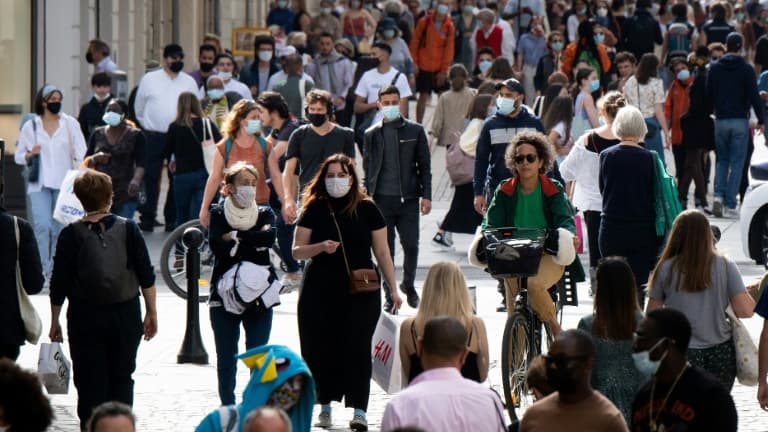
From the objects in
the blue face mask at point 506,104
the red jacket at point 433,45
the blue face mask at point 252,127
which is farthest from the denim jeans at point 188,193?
the red jacket at point 433,45

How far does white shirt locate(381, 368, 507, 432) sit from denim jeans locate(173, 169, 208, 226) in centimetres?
1223

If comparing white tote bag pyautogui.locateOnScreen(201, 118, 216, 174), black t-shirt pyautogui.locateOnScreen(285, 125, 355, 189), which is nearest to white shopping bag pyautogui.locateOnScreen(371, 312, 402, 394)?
black t-shirt pyautogui.locateOnScreen(285, 125, 355, 189)

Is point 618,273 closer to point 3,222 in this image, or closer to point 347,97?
point 3,222

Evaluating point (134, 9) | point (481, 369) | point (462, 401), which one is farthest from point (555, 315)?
point (134, 9)

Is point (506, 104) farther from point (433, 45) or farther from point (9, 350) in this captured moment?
point (433, 45)

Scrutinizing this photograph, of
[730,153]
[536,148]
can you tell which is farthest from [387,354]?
[730,153]

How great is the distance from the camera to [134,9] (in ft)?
95.5

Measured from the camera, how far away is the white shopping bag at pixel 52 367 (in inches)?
413

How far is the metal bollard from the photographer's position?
13.5m

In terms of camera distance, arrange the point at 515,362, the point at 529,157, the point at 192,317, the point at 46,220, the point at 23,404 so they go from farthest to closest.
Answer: the point at 46,220 → the point at 192,317 → the point at 529,157 → the point at 515,362 → the point at 23,404

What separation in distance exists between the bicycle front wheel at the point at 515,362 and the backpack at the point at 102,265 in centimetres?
215

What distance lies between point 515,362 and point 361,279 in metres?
1.00

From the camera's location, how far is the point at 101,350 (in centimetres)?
1009

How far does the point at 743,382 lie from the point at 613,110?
5772 mm
